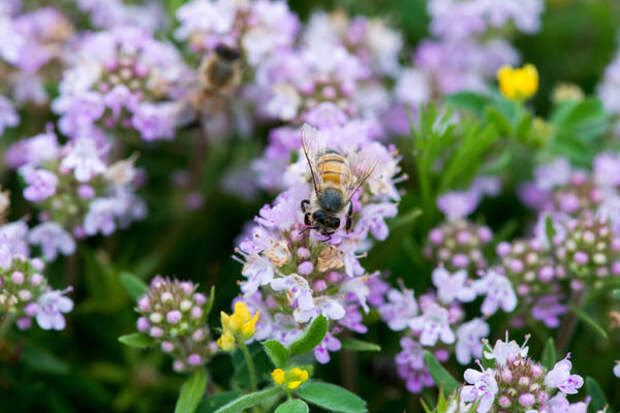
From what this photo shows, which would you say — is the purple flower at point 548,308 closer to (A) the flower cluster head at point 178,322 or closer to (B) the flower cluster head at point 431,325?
(B) the flower cluster head at point 431,325

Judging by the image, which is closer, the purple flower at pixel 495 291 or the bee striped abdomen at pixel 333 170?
the bee striped abdomen at pixel 333 170

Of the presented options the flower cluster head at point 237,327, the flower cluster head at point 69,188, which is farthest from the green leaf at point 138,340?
the flower cluster head at point 69,188

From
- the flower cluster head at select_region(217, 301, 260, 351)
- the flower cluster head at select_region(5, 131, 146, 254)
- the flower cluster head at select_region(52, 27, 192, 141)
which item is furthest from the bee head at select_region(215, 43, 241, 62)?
the flower cluster head at select_region(217, 301, 260, 351)

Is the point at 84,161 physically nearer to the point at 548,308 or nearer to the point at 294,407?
the point at 294,407

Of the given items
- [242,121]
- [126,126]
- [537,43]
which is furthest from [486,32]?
[126,126]

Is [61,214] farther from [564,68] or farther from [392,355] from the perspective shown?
[564,68]

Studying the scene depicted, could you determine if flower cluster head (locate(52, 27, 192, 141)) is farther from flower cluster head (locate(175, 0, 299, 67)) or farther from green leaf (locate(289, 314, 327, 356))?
green leaf (locate(289, 314, 327, 356))
